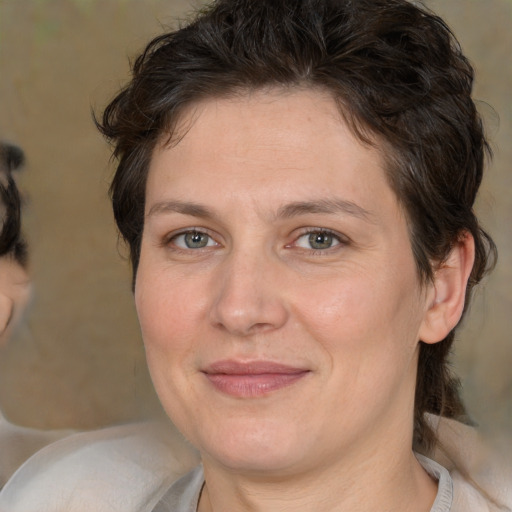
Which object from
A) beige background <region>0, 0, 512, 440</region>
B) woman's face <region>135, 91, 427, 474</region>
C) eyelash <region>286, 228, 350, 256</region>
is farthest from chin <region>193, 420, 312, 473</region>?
beige background <region>0, 0, 512, 440</region>

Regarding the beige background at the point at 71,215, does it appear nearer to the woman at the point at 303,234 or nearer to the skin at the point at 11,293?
the skin at the point at 11,293

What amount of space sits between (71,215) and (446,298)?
0.92 meters

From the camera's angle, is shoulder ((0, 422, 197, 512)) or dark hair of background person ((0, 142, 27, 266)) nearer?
shoulder ((0, 422, 197, 512))

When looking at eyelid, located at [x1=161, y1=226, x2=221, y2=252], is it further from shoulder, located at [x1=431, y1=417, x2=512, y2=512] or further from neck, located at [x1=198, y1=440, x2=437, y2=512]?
shoulder, located at [x1=431, y1=417, x2=512, y2=512]

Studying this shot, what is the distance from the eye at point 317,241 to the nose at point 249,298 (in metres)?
0.06

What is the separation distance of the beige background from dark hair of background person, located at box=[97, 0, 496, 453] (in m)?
0.56

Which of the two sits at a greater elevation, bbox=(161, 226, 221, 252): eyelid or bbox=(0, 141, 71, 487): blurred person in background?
bbox=(161, 226, 221, 252): eyelid

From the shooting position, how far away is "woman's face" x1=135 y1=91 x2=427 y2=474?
4.69 ft

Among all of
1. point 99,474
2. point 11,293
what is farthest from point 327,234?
point 11,293

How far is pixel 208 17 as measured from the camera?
1.56 meters

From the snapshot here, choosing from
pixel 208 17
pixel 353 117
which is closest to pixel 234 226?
pixel 353 117

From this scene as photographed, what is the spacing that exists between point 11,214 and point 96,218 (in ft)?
0.58

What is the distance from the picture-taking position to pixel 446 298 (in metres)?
1.58

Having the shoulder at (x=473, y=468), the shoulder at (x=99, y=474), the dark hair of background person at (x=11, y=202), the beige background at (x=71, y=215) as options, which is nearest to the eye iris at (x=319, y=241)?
the shoulder at (x=473, y=468)
